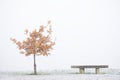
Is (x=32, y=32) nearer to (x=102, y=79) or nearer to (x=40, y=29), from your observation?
(x=40, y=29)

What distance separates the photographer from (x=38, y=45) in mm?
36219

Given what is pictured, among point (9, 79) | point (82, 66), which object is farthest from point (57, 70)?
point (9, 79)

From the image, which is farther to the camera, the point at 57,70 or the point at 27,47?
the point at 57,70

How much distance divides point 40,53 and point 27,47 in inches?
50.4

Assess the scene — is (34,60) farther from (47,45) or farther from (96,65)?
(96,65)

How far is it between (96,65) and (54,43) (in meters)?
4.16

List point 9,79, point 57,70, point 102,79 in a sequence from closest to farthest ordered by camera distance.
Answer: point 102,79 < point 9,79 < point 57,70

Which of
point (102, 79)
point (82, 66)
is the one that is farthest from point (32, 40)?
point (102, 79)

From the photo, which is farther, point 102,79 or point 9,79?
point 9,79

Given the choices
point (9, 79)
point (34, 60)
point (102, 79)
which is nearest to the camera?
point (102, 79)

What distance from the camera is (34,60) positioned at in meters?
36.0

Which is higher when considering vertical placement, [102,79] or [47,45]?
[47,45]

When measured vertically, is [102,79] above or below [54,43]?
below

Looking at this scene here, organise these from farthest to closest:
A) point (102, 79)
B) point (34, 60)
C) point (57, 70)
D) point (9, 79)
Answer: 1. point (57, 70)
2. point (34, 60)
3. point (9, 79)
4. point (102, 79)
